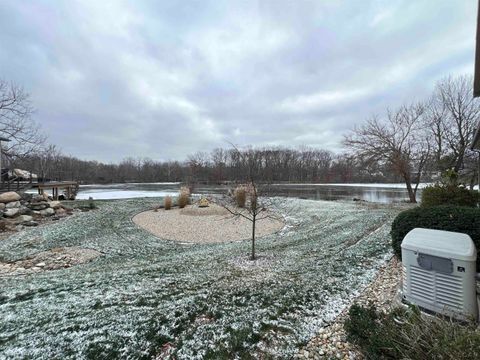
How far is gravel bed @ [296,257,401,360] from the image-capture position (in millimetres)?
2293

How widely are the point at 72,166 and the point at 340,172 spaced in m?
68.5

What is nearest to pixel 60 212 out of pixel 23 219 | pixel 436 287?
pixel 23 219

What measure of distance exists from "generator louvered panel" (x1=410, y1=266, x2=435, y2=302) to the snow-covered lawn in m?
0.91

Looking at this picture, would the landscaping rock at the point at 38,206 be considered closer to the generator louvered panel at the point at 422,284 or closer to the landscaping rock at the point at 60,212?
the landscaping rock at the point at 60,212

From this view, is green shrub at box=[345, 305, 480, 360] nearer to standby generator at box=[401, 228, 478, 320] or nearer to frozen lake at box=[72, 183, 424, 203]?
standby generator at box=[401, 228, 478, 320]

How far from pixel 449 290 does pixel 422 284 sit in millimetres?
224

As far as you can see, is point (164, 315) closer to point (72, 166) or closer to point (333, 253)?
point (333, 253)

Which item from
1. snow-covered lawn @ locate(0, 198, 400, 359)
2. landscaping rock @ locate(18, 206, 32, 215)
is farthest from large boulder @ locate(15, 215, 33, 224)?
snow-covered lawn @ locate(0, 198, 400, 359)

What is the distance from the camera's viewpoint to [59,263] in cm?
592

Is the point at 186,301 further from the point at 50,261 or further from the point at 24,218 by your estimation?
the point at 24,218

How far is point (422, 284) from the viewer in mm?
2564

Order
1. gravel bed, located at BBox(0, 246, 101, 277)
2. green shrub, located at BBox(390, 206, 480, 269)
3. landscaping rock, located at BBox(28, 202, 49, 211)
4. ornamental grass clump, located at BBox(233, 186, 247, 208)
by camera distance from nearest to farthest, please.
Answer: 1. green shrub, located at BBox(390, 206, 480, 269)
2. gravel bed, located at BBox(0, 246, 101, 277)
3. landscaping rock, located at BBox(28, 202, 49, 211)
4. ornamental grass clump, located at BBox(233, 186, 247, 208)

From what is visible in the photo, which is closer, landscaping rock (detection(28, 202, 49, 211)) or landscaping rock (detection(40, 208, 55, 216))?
landscaping rock (detection(40, 208, 55, 216))

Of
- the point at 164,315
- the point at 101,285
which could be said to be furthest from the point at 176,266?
the point at 164,315
